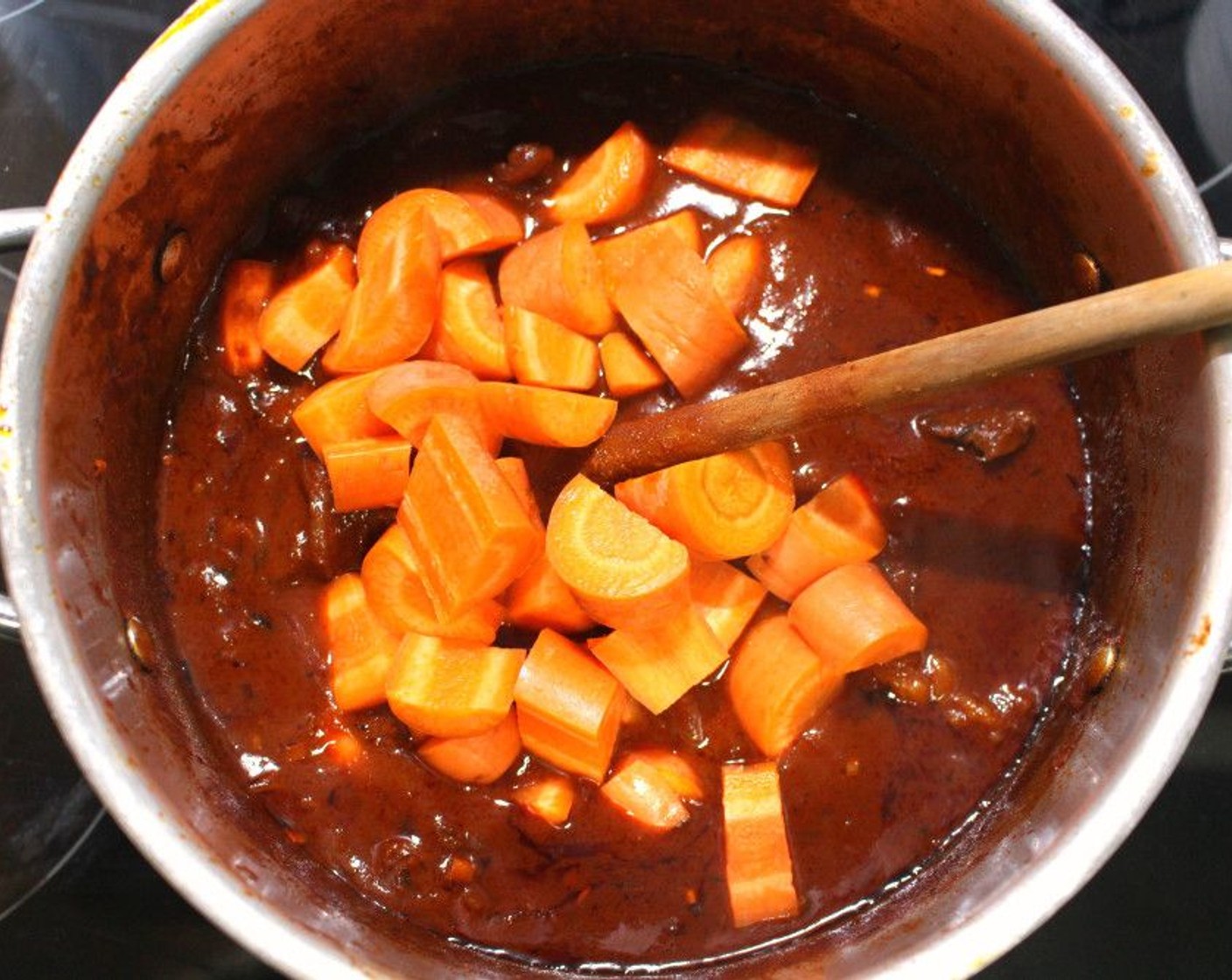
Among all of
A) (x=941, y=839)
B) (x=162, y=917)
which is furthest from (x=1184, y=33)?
(x=162, y=917)

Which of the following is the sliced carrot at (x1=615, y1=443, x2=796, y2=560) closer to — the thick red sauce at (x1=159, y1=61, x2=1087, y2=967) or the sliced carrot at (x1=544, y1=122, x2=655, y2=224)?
the thick red sauce at (x1=159, y1=61, x2=1087, y2=967)

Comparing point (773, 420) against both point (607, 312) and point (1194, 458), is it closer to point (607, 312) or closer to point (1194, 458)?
point (607, 312)

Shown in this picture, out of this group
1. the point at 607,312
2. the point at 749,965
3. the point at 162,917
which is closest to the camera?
the point at 749,965

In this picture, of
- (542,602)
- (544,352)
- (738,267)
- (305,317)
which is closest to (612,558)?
(542,602)

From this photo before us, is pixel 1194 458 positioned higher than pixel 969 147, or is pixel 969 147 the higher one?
Result: pixel 969 147

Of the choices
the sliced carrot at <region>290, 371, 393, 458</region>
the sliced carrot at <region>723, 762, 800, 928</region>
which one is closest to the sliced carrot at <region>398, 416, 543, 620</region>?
the sliced carrot at <region>290, 371, 393, 458</region>

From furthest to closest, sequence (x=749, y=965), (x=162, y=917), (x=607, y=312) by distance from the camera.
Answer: (x=162, y=917) < (x=607, y=312) < (x=749, y=965)

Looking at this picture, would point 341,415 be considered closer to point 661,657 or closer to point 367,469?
point 367,469

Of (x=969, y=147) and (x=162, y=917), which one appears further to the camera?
(x=162, y=917)
